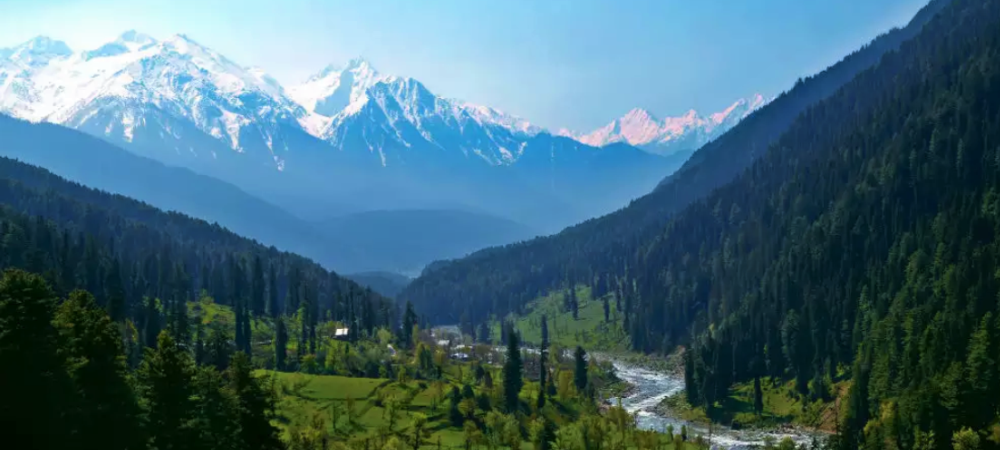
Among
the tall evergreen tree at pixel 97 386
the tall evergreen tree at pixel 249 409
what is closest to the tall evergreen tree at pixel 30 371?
the tall evergreen tree at pixel 97 386

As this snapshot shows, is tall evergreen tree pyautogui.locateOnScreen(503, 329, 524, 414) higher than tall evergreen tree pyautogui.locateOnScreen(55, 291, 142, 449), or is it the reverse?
tall evergreen tree pyautogui.locateOnScreen(55, 291, 142, 449)

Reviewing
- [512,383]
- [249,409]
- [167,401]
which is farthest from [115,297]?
[167,401]

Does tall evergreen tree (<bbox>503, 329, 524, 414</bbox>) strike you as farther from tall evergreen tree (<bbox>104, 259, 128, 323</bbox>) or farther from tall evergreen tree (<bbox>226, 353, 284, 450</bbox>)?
tall evergreen tree (<bbox>226, 353, 284, 450</bbox>)

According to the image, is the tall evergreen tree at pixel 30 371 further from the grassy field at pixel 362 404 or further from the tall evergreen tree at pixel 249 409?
the grassy field at pixel 362 404

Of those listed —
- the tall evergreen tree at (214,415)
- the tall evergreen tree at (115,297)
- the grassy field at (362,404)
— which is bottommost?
the grassy field at (362,404)

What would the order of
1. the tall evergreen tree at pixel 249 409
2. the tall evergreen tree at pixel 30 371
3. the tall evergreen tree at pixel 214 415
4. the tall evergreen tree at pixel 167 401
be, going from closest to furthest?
the tall evergreen tree at pixel 30 371 < the tall evergreen tree at pixel 167 401 < the tall evergreen tree at pixel 214 415 < the tall evergreen tree at pixel 249 409

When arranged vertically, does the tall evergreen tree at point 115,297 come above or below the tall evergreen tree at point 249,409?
above

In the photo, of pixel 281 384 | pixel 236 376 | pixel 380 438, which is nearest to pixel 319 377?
pixel 281 384

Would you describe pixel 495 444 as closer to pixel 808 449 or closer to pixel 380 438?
pixel 380 438

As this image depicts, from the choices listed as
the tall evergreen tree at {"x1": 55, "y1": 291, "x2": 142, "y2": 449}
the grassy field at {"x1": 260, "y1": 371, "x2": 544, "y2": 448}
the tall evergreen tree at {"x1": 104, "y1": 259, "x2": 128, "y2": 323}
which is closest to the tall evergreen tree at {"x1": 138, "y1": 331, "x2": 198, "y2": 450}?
the tall evergreen tree at {"x1": 55, "y1": 291, "x2": 142, "y2": 449}

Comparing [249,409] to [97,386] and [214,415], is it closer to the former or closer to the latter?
[214,415]

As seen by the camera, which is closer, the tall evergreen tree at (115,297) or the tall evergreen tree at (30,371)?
the tall evergreen tree at (30,371)
